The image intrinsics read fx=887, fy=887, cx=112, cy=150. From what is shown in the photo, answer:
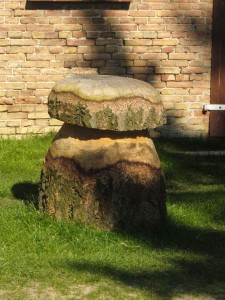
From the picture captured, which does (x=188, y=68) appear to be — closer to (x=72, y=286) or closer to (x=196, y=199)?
(x=196, y=199)

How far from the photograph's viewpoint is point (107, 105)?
276 inches

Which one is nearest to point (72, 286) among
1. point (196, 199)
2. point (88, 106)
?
point (88, 106)

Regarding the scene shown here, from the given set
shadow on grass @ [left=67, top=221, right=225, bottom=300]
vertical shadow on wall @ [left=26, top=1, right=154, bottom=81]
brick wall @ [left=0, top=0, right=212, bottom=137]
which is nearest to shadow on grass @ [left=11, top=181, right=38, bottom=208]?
shadow on grass @ [left=67, top=221, right=225, bottom=300]

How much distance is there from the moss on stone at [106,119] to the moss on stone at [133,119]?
3.6 inches

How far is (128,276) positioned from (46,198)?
1388mm

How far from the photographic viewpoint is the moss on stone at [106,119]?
6.99 m

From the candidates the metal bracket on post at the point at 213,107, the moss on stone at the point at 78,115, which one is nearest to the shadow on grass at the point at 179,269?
the moss on stone at the point at 78,115

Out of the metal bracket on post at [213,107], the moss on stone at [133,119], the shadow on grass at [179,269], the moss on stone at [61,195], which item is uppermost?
the moss on stone at [133,119]

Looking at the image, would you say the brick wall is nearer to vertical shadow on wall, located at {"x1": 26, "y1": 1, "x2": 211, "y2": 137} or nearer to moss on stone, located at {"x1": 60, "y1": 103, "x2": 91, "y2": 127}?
vertical shadow on wall, located at {"x1": 26, "y1": 1, "x2": 211, "y2": 137}

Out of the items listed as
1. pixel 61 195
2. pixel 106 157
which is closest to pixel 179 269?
pixel 106 157

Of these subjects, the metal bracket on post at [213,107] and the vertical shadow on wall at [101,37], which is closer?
the vertical shadow on wall at [101,37]

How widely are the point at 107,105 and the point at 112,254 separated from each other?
1178 mm

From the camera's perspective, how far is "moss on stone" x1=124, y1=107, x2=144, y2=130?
23.0ft

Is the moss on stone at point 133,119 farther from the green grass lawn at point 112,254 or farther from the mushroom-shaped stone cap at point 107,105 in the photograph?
the green grass lawn at point 112,254
